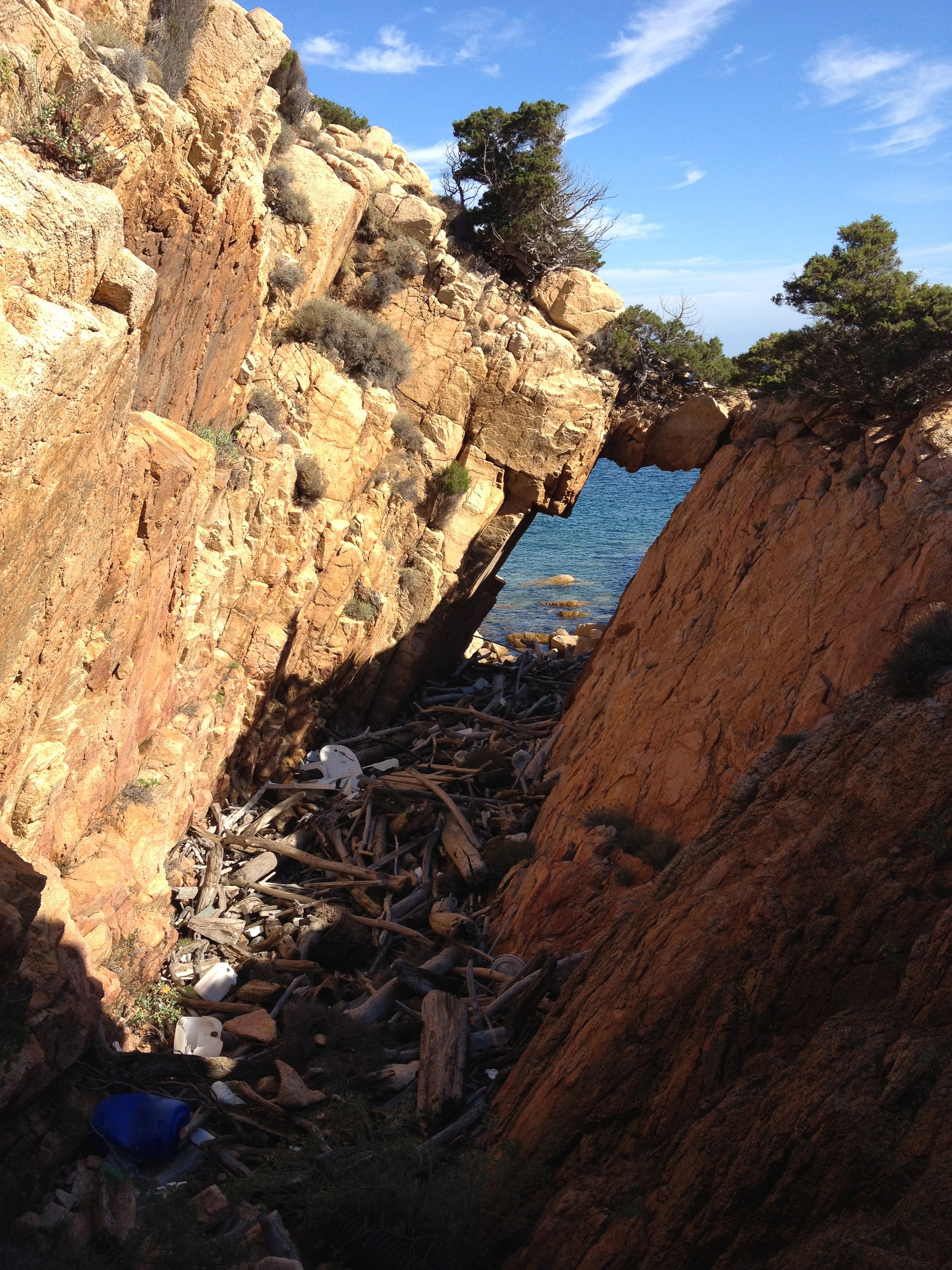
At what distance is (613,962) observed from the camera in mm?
6000

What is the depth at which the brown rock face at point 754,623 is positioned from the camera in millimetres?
8312

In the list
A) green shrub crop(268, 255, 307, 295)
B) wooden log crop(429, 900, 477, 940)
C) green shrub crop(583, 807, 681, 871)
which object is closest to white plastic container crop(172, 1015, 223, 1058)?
wooden log crop(429, 900, 477, 940)

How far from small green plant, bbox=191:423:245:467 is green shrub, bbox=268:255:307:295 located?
11.7 feet

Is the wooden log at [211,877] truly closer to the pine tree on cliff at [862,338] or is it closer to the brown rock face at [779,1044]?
the brown rock face at [779,1044]

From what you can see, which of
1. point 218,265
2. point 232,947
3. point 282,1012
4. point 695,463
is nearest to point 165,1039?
point 282,1012

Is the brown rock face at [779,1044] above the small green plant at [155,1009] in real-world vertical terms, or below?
above

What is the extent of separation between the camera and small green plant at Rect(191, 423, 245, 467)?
11.2 metres

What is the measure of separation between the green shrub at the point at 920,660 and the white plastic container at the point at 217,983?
24.3 ft

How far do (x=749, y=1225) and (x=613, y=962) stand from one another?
7.28 feet

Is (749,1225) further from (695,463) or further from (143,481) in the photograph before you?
(695,463)

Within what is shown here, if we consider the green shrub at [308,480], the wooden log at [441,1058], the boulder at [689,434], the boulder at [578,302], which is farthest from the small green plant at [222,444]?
the boulder at [689,434]

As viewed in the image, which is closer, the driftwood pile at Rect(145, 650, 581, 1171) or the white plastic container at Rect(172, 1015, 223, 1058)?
the driftwood pile at Rect(145, 650, 581, 1171)

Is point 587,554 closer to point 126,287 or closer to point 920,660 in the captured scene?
point 126,287

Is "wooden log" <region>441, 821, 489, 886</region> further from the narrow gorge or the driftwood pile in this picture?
the narrow gorge
